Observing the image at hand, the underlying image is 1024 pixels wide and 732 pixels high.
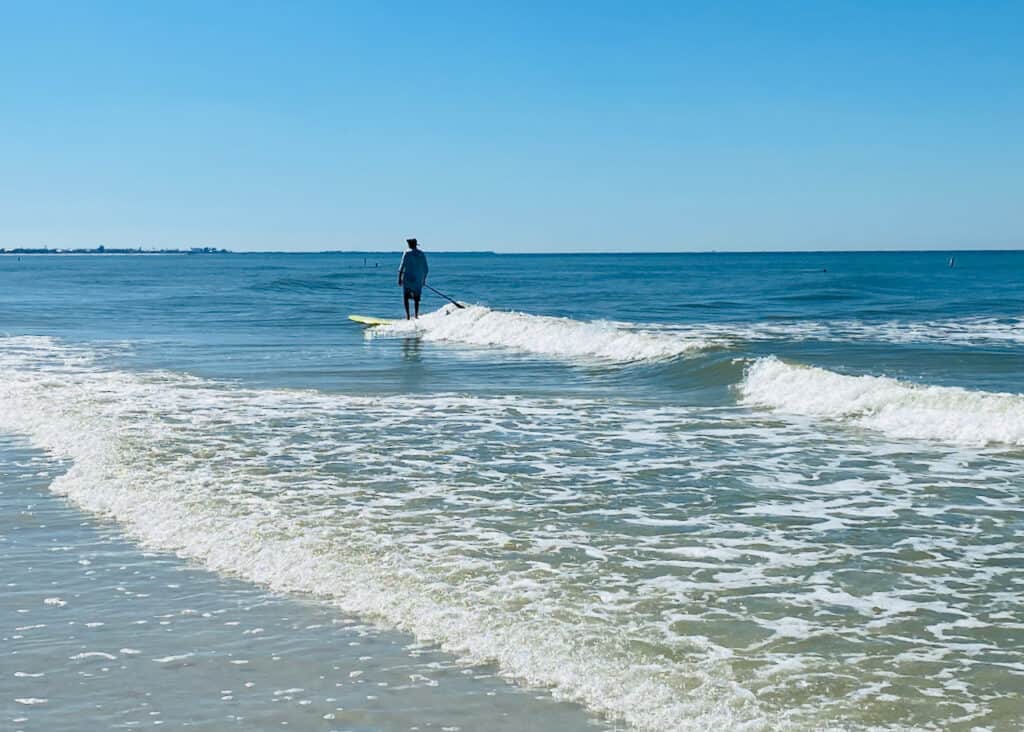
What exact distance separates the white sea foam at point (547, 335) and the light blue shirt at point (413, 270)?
1.21 meters

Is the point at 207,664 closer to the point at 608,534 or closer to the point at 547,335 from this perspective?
the point at 608,534

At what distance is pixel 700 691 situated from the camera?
4379 millimetres

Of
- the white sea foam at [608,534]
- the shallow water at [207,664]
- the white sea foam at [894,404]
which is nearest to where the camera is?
the shallow water at [207,664]

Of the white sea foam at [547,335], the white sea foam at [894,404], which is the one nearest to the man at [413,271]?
the white sea foam at [547,335]

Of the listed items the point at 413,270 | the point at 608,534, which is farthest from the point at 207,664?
the point at 413,270

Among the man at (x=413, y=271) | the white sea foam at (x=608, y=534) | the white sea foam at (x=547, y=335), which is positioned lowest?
the white sea foam at (x=608, y=534)

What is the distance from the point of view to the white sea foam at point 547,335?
19.8 meters

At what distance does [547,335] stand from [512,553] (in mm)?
16794

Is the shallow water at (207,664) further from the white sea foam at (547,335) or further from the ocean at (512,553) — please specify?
the white sea foam at (547,335)

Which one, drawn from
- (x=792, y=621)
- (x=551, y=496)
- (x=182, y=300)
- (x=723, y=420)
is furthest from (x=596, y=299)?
(x=792, y=621)

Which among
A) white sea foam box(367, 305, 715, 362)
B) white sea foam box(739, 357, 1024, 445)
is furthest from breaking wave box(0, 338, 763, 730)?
white sea foam box(367, 305, 715, 362)

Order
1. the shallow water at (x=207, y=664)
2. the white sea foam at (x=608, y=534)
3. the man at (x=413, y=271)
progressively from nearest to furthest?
the shallow water at (x=207, y=664) → the white sea foam at (x=608, y=534) → the man at (x=413, y=271)

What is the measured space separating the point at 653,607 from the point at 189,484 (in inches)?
173

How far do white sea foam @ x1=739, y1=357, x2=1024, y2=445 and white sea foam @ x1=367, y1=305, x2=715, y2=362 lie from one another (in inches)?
162
